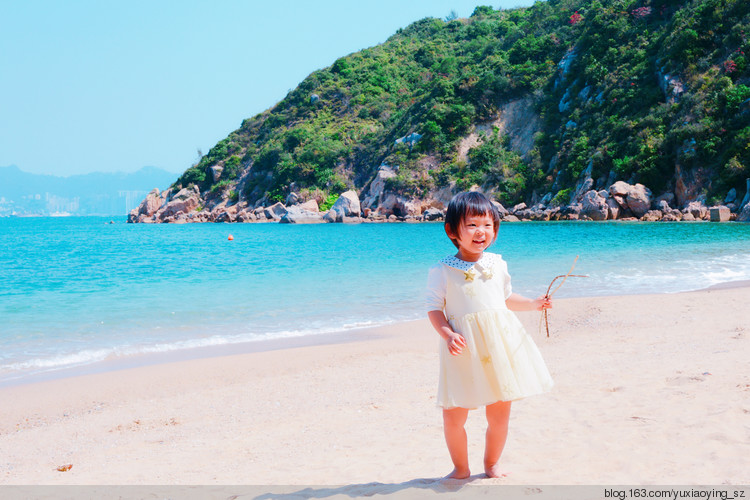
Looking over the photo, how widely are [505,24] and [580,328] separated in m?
76.0

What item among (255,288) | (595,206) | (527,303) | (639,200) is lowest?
(255,288)


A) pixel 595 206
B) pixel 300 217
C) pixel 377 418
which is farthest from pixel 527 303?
pixel 300 217

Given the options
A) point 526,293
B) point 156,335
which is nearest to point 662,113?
point 526,293

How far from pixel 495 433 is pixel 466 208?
1.23m

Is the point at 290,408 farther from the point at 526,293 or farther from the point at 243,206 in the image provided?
the point at 243,206

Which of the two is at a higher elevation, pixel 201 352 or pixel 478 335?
pixel 478 335

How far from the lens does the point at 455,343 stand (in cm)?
279

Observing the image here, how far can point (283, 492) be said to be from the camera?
3160mm

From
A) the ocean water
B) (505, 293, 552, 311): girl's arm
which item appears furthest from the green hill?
(505, 293, 552, 311): girl's arm

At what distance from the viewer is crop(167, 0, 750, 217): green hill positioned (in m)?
39.7

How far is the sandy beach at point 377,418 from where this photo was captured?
3340 millimetres

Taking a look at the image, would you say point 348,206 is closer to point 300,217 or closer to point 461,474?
point 300,217

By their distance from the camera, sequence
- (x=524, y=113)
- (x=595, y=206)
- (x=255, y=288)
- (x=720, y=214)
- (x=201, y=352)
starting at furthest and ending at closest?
1. (x=524, y=113)
2. (x=595, y=206)
3. (x=720, y=214)
4. (x=255, y=288)
5. (x=201, y=352)

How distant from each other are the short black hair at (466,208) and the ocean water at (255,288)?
6660 millimetres
